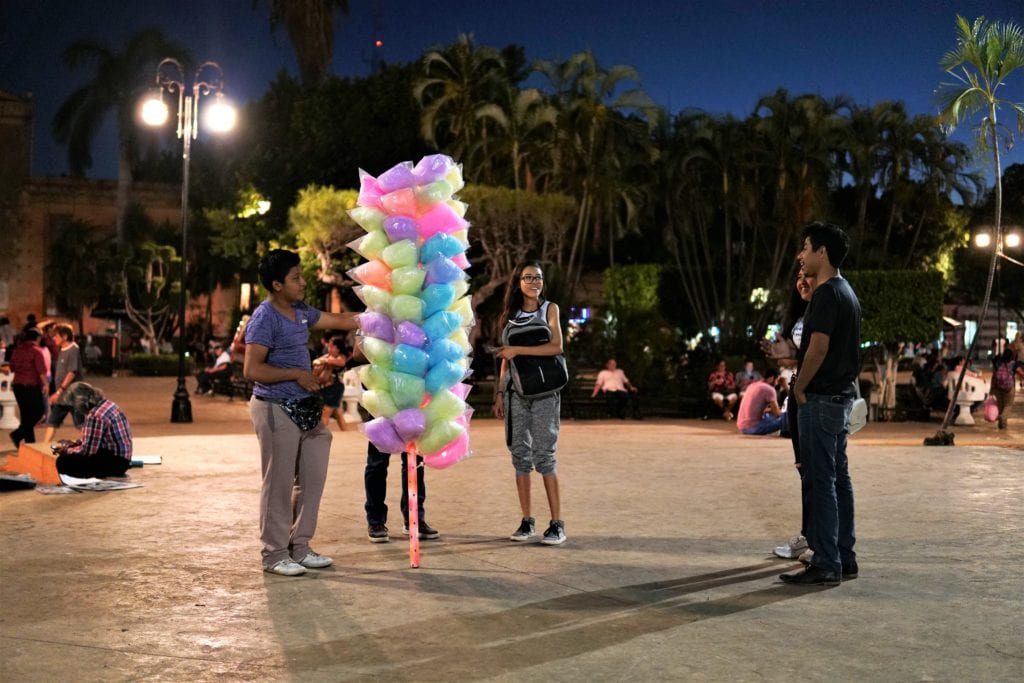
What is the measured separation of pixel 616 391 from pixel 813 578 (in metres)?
16.5

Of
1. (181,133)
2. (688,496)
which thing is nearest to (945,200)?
(181,133)

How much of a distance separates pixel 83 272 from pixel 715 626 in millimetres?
50727

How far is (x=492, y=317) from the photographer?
34312 mm

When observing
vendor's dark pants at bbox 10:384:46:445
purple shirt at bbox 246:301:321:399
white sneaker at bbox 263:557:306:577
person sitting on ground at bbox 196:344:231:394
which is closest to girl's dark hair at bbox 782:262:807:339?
purple shirt at bbox 246:301:321:399

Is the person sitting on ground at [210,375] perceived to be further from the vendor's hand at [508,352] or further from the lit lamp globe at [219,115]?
the vendor's hand at [508,352]

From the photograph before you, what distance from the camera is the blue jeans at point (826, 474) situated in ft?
22.0

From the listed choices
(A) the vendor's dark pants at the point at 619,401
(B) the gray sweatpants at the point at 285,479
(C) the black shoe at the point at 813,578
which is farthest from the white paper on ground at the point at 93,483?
(A) the vendor's dark pants at the point at 619,401

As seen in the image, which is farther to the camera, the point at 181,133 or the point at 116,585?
the point at 181,133

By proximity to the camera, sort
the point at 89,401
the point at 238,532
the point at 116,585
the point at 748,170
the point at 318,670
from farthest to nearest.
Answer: the point at 748,170
the point at 89,401
the point at 238,532
the point at 116,585
the point at 318,670

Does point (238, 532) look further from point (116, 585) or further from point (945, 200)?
point (945, 200)

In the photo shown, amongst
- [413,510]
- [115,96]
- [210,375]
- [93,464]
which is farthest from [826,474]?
[115,96]

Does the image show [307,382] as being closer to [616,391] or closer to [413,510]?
[413,510]

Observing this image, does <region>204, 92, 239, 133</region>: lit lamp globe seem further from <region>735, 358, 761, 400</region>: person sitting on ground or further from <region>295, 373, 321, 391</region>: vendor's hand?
<region>295, 373, 321, 391</region>: vendor's hand

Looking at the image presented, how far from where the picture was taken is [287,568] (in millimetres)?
6941
